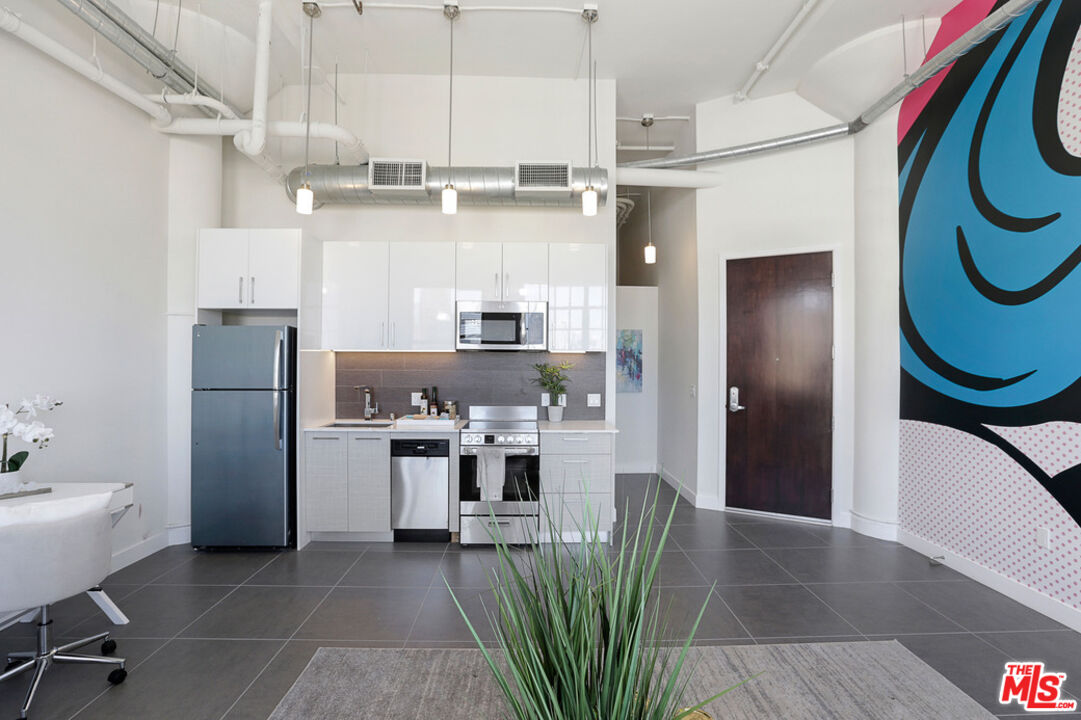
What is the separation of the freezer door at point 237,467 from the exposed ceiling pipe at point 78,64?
2.13 m

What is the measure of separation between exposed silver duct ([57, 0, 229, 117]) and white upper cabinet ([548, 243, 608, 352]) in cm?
306

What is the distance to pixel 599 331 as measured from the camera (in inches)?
189

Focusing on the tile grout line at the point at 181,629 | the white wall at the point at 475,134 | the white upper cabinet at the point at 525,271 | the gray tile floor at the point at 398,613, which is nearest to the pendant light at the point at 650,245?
the white wall at the point at 475,134

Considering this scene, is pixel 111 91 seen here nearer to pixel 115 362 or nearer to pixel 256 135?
pixel 256 135

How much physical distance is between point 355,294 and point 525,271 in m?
1.50

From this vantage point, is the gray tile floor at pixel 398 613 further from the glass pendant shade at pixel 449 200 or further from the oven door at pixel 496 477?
the glass pendant shade at pixel 449 200

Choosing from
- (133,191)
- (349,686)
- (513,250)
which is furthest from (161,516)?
(513,250)

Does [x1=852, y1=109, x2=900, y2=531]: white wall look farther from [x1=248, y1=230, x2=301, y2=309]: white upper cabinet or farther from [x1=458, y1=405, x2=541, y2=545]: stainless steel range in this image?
[x1=248, y1=230, x2=301, y2=309]: white upper cabinet

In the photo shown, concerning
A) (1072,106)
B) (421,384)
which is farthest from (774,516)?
(1072,106)

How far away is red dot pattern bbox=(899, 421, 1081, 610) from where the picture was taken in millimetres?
3146

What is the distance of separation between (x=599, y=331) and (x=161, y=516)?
3.92 metres

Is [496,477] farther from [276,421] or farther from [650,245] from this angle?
[650,245]

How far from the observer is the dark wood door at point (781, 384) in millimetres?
4992

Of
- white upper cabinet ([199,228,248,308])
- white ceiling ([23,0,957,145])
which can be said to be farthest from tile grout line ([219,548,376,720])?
white ceiling ([23,0,957,145])
